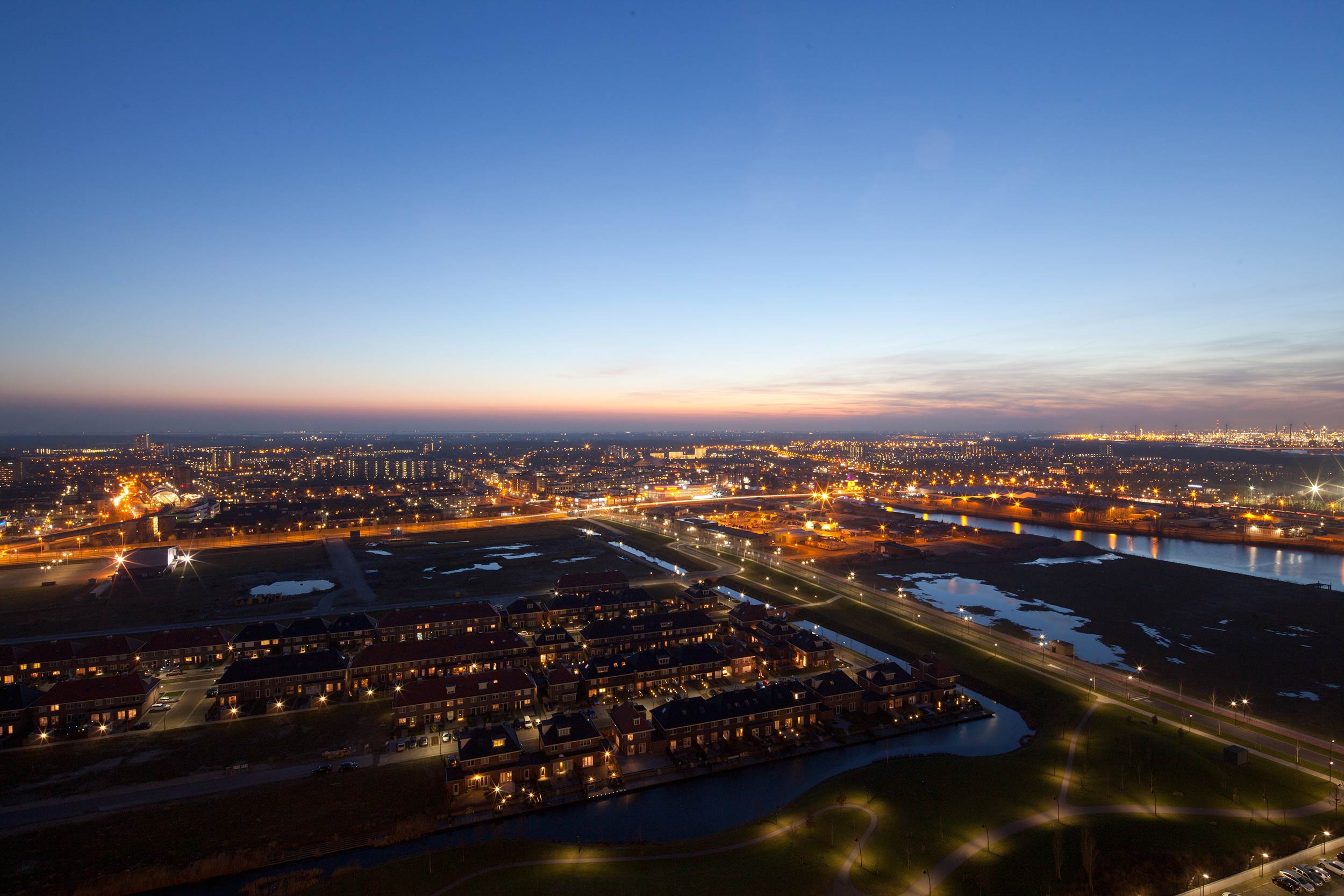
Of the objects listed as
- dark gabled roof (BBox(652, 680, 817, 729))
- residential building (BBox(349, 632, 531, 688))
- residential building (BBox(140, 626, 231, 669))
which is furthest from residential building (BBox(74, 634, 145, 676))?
dark gabled roof (BBox(652, 680, 817, 729))

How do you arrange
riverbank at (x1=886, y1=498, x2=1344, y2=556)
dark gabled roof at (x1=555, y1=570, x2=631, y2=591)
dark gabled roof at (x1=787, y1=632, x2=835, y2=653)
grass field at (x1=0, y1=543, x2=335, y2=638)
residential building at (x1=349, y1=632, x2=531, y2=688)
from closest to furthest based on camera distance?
residential building at (x1=349, y1=632, x2=531, y2=688), dark gabled roof at (x1=787, y1=632, x2=835, y2=653), grass field at (x1=0, y1=543, x2=335, y2=638), dark gabled roof at (x1=555, y1=570, x2=631, y2=591), riverbank at (x1=886, y1=498, x2=1344, y2=556)

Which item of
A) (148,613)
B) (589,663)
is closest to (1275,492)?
(589,663)

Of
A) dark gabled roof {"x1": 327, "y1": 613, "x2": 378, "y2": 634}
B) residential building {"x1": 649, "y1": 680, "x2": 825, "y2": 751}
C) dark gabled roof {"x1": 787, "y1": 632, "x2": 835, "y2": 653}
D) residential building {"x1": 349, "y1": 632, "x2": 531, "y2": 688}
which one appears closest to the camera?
residential building {"x1": 649, "y1": 680, "x2": 825, "y2": 751}

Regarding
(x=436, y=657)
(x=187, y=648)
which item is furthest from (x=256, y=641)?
(x=436, y=657)

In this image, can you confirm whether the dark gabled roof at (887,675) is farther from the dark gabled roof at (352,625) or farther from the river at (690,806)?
the dark gabled roof at (352,625)

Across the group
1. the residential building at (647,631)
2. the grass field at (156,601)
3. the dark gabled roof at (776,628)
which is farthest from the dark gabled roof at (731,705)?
the grass field at (156,601)

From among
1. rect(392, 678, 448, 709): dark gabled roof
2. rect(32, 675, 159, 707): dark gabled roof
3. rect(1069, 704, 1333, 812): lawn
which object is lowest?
rect(1069, 704, 1333, 812): lawn

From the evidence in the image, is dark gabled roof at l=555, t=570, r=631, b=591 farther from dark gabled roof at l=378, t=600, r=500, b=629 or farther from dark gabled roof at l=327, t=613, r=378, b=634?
dark gabled roof at l=327, t=613, r=378, b=634

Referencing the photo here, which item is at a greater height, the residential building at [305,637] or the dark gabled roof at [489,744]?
the dark gabled roof at [489,744]

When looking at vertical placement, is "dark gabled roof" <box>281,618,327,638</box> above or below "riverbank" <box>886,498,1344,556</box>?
above
